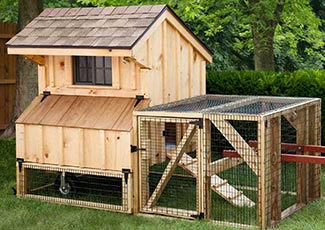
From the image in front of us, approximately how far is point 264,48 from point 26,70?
180 inches

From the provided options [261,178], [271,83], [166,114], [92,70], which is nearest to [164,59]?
[92,70]

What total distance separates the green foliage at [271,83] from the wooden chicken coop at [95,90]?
7.13 feet

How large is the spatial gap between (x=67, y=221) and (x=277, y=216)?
88.8 inches

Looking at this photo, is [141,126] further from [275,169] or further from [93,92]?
[275,169]

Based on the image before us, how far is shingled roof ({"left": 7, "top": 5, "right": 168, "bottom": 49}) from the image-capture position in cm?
777

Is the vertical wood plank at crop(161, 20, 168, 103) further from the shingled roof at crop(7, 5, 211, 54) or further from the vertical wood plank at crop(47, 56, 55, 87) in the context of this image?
the vertical wood plank at crop(47, 56, 55, 87)

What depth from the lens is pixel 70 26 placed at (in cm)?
845

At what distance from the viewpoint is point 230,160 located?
7.90 metres

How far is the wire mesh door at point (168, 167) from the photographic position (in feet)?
24.4

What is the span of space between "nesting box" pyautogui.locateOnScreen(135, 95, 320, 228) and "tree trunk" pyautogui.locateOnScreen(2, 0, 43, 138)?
3.79 meters

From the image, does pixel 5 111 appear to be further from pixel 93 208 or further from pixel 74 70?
pixel 93 208

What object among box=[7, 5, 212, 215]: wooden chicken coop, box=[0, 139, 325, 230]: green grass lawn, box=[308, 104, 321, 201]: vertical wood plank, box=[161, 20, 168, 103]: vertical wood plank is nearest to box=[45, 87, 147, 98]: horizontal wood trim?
box=[7, 5, 212, 215]: wooden chicken coop

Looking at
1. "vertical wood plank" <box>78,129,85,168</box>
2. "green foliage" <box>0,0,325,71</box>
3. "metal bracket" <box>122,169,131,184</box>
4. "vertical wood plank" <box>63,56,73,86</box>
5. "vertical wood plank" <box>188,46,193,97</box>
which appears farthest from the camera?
"green foliage" <box>0,0,325,71</box>

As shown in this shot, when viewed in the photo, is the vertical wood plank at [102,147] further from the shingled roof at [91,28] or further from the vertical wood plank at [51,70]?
the vertical wood plank at [51,70]
